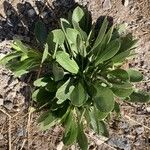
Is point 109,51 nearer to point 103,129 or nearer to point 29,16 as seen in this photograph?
point 103,129

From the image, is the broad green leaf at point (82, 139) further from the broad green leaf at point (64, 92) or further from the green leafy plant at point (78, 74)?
the broad green leaf at point (64, 92)

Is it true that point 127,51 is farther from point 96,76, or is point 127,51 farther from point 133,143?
point 133,143

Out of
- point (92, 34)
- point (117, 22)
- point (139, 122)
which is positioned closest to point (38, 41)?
point (92, 34)

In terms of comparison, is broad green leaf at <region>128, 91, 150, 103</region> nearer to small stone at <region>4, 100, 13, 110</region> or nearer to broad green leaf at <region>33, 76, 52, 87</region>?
broad green leaf at <region>33, 76, 52, 87</region>

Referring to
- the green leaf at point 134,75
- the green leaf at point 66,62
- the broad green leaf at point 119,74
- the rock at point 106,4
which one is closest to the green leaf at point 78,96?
the green leaf at point 66,62

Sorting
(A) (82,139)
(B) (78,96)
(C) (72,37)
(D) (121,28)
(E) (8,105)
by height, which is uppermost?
(C) (72,37)

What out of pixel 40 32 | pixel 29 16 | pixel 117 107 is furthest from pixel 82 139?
pixel 29 16
